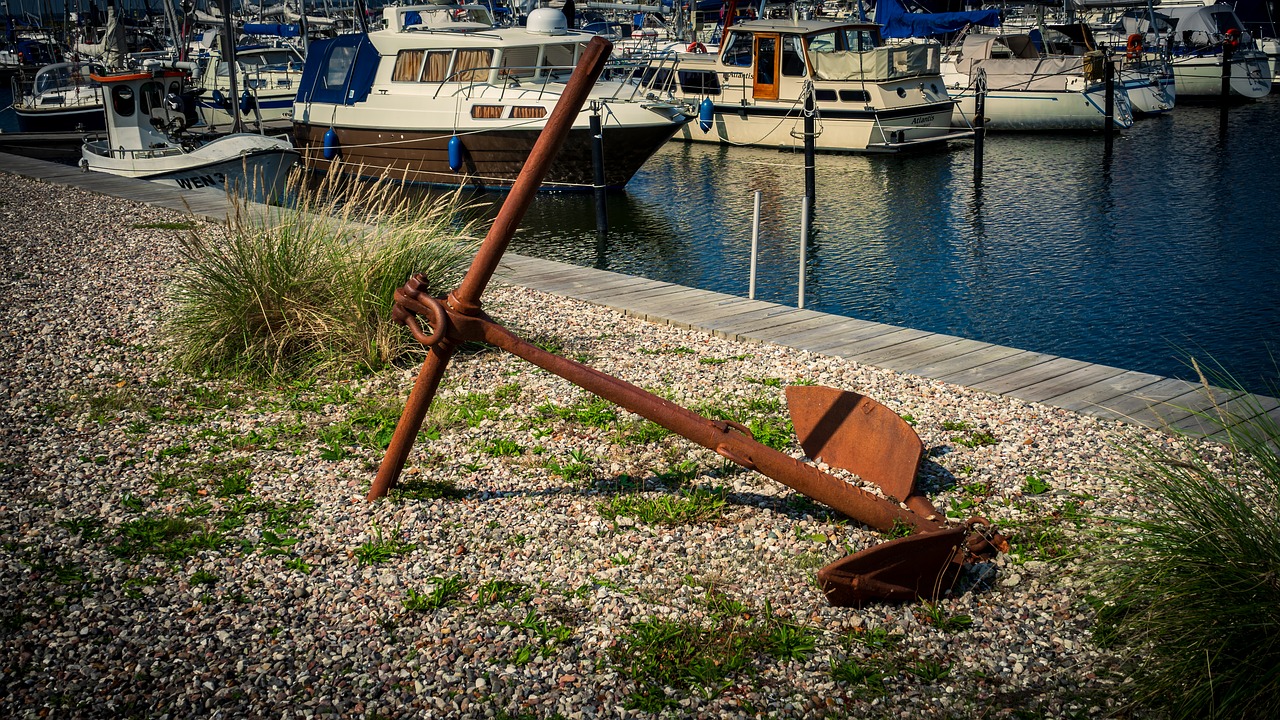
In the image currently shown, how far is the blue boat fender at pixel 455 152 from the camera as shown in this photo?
1816 cm

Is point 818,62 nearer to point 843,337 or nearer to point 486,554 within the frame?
point 843,337

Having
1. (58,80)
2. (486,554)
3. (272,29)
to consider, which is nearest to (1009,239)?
(486,554)

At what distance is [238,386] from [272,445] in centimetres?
111

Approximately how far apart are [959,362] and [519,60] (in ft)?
46.2

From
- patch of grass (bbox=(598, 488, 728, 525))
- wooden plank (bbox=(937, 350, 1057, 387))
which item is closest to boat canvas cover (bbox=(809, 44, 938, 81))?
wooden plank (bbox=(937, 350, 1057, 387))

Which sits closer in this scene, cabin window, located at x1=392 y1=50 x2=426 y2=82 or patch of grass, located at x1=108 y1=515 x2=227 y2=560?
patch of grass, located at x1=108 y1=515 x2=227 y2=560

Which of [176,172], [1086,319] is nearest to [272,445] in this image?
[1086,319]

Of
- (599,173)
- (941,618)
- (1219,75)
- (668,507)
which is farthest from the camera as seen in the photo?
(1219,75)

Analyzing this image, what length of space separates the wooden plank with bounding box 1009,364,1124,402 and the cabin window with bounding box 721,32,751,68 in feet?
64.6

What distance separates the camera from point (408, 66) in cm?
1920

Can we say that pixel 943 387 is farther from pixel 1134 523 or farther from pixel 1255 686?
pixel 1255 686

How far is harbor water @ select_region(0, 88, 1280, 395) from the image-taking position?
10750 millimetres

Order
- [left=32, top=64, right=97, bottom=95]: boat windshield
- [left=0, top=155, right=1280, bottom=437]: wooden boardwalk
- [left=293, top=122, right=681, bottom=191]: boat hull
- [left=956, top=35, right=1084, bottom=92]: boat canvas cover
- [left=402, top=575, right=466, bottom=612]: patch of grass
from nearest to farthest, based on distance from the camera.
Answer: [left=402, top=575, right=466, bottom=612]: patch of grass
[left=0, top=155, right=1280, bottom=437]: wooden boardwalk
[left=293, top=122, right=681, bottom=191]: boat hull
[left=956, top=35, right=1084, bottom=92]: boat canvas cover
[left=32, top=64, right=97, bottom=95]: boat windshield

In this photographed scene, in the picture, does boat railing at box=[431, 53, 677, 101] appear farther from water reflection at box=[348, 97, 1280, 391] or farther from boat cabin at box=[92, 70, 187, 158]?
boat cabin at box=[92, 70, 187, 158]
